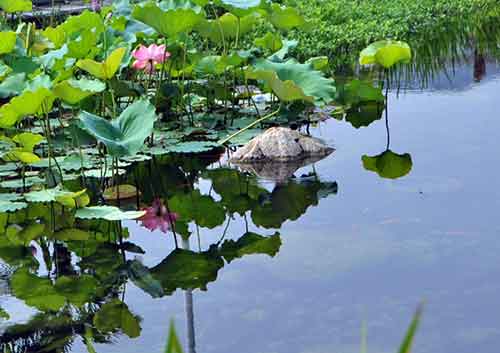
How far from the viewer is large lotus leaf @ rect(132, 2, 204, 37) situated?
363 cm

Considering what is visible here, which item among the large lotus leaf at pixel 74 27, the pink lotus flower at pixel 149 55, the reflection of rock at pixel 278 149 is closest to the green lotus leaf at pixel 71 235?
the reflection of rock at pixel 278 149

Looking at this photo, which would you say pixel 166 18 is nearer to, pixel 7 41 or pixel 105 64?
pixel 105 64

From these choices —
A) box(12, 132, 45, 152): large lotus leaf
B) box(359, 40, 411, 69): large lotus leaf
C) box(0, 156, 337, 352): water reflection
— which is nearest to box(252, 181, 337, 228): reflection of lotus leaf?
box(0, 156, 337, 352): water reflection

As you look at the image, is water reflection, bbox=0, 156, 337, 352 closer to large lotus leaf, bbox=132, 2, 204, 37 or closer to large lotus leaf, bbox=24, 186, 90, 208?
large lotus leaf, bbox=24, 186, 90, 208

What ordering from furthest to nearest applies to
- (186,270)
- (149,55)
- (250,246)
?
(149,55), (250,246), (186,270)

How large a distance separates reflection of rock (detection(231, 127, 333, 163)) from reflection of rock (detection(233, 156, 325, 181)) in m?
0.02

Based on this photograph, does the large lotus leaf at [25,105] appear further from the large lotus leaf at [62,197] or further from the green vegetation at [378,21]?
the green vegetation at [378,21]

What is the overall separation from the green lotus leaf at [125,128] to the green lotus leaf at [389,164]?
0.88 metres

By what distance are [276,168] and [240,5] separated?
2.41 feet

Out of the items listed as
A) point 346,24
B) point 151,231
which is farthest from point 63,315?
point 346,24

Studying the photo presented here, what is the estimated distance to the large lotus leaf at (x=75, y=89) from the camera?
10.6 feet

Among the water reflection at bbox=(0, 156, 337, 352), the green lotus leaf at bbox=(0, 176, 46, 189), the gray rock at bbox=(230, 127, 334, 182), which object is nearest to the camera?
the water reflection at bbox=(0, 156, 337, 352)

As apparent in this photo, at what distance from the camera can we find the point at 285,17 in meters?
4.30

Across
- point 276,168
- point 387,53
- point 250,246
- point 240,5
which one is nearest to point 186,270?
point 250,246
